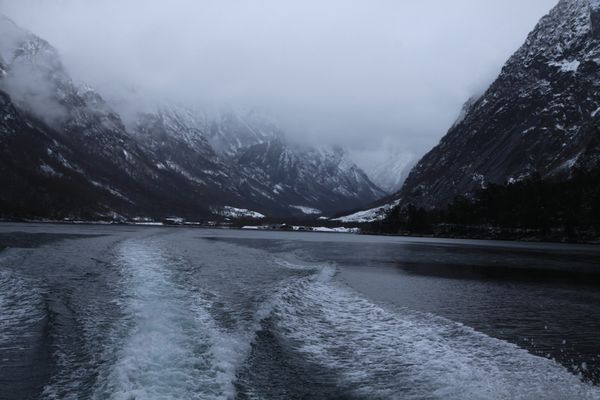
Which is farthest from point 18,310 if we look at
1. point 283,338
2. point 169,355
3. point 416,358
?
point 416,358

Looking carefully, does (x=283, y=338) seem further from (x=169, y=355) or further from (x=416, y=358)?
(x=416, y=358)

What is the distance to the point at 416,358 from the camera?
76.1 feet

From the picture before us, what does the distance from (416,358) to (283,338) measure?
6942mm

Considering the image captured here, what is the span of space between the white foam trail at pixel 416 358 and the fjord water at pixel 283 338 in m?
0.09

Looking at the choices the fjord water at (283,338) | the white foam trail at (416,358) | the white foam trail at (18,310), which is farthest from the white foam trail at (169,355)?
the white foam trail at (18,310)

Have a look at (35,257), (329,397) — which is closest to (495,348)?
(329,397)

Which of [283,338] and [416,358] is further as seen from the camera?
[283,338]

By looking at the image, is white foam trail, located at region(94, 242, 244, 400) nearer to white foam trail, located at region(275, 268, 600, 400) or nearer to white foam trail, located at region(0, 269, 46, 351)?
white foam trail, located at region(275, 268, 600, 400)

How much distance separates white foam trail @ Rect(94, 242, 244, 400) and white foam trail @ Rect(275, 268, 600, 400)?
440 cm

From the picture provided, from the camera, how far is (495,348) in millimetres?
25281

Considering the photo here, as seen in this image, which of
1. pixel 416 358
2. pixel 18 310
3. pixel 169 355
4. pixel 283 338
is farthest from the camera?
pixel 18 310

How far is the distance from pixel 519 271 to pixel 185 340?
5563 cm

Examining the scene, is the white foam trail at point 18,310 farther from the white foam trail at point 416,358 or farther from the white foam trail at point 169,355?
the white foam trail at point 416,358

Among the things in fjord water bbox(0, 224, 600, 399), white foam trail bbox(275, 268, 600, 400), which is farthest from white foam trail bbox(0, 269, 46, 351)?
white foam trail bbox(275, 268, 600, 400)
